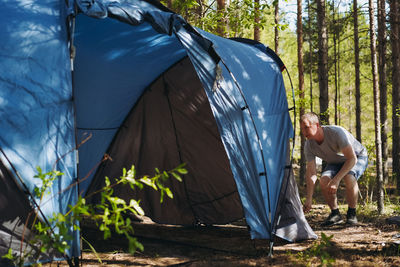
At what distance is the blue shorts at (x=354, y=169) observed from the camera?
4914mm

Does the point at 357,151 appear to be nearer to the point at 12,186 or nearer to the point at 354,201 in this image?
the point at 354,201

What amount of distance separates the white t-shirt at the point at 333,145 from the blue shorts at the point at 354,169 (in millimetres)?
58

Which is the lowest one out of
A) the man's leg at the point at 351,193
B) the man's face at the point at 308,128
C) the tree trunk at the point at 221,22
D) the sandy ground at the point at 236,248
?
the sandy ground at the point at 236,248

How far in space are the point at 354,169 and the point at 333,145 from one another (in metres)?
0.40

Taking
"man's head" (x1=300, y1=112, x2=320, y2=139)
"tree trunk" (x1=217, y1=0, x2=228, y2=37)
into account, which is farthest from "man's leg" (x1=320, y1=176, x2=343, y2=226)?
"tree trunk" (x1=217, y1=0, x2=228, y2=37)

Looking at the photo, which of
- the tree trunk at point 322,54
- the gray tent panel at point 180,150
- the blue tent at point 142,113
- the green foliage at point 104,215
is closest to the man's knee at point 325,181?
the blue tent at point 142,113

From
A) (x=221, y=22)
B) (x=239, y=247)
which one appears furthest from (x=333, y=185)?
(x=221, y=22)

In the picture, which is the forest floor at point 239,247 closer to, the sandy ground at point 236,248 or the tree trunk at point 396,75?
the sandy ground at point 236,248

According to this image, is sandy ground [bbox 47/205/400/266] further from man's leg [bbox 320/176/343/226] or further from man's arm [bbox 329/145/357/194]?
man's arm [bbox 329/145/357/194]

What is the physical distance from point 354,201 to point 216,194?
1652 millimetres

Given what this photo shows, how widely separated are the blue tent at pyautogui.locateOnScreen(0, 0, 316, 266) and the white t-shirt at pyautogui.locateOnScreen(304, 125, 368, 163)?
542mm

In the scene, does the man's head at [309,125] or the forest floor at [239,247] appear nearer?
the forest floor at [239,247]

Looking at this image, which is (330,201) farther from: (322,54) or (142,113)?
(322,54)

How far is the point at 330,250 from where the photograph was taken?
3998mm
